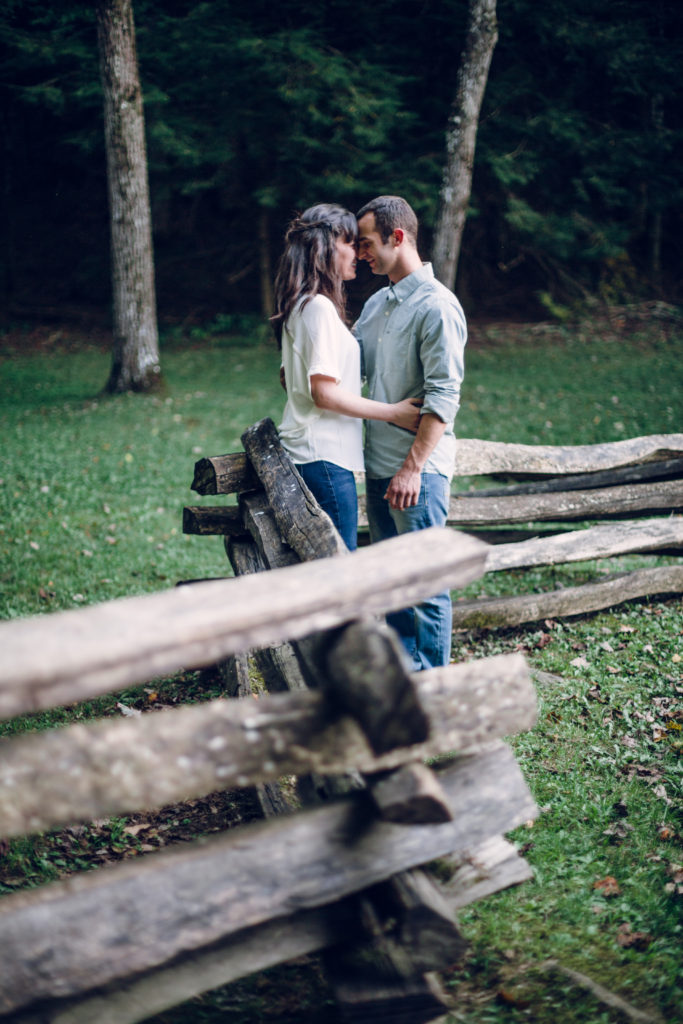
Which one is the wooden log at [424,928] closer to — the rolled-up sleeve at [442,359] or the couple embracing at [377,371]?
the couple embracing at [377,371]

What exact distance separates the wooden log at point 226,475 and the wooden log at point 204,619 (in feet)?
7.13

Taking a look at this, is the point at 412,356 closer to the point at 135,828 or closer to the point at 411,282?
the point at 411,282

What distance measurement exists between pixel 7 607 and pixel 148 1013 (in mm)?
3999

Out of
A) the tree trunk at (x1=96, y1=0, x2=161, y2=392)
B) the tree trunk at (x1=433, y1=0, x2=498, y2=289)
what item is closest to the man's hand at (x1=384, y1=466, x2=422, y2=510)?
the tree trunk at (x1=433, y1=0, x2=498, y2=289)

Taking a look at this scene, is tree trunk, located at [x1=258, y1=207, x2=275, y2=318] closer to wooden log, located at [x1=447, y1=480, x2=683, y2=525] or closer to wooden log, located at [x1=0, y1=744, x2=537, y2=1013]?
wooden log, located at [x1=447, y1=480, x2=683, y2=525]

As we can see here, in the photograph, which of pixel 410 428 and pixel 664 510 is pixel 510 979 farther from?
pixel 664 510

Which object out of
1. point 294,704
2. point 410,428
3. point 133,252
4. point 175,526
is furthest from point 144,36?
point 294,704

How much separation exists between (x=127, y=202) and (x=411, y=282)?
384 inches

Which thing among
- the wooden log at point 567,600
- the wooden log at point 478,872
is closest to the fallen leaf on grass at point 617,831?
the wooden log at point 478,872

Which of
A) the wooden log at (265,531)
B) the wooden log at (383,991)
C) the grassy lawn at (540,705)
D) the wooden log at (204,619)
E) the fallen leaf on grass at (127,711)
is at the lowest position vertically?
the fallen leaf on grass at (127,711)

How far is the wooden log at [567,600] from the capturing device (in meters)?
5.14

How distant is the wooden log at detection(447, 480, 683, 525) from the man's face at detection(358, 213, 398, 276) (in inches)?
74.1

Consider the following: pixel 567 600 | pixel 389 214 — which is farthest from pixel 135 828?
pixel 567 600

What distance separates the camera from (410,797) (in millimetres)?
1948
